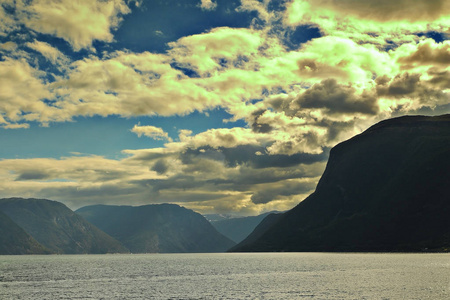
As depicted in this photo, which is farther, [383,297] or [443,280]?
[443,280]

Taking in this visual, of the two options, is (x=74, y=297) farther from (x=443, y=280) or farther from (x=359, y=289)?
(x=443, y=280)

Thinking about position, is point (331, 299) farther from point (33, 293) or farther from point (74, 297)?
point (33, 293)

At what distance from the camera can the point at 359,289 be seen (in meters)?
131

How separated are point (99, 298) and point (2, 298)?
28.0 metres

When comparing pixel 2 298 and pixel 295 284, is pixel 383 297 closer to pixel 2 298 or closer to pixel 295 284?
pixel 295 284

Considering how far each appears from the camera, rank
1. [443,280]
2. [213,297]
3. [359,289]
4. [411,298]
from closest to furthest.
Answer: [411,298]
[213,297]
[359,289]
[443,280]

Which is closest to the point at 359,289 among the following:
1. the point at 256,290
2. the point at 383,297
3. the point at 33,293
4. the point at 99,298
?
the point at 383,297

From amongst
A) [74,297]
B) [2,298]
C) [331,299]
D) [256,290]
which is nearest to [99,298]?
[74,297]

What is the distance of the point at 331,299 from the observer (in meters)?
111

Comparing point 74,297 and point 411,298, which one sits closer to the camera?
point 411,298

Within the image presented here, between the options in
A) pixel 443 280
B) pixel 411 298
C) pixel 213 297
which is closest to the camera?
pixel 411 298

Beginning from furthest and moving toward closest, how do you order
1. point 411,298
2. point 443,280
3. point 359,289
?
1. point 443,280
2. point 359,289
3. point 411,298

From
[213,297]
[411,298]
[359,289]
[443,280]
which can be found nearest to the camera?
[411,298]

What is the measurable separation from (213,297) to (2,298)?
6048 centimetres
